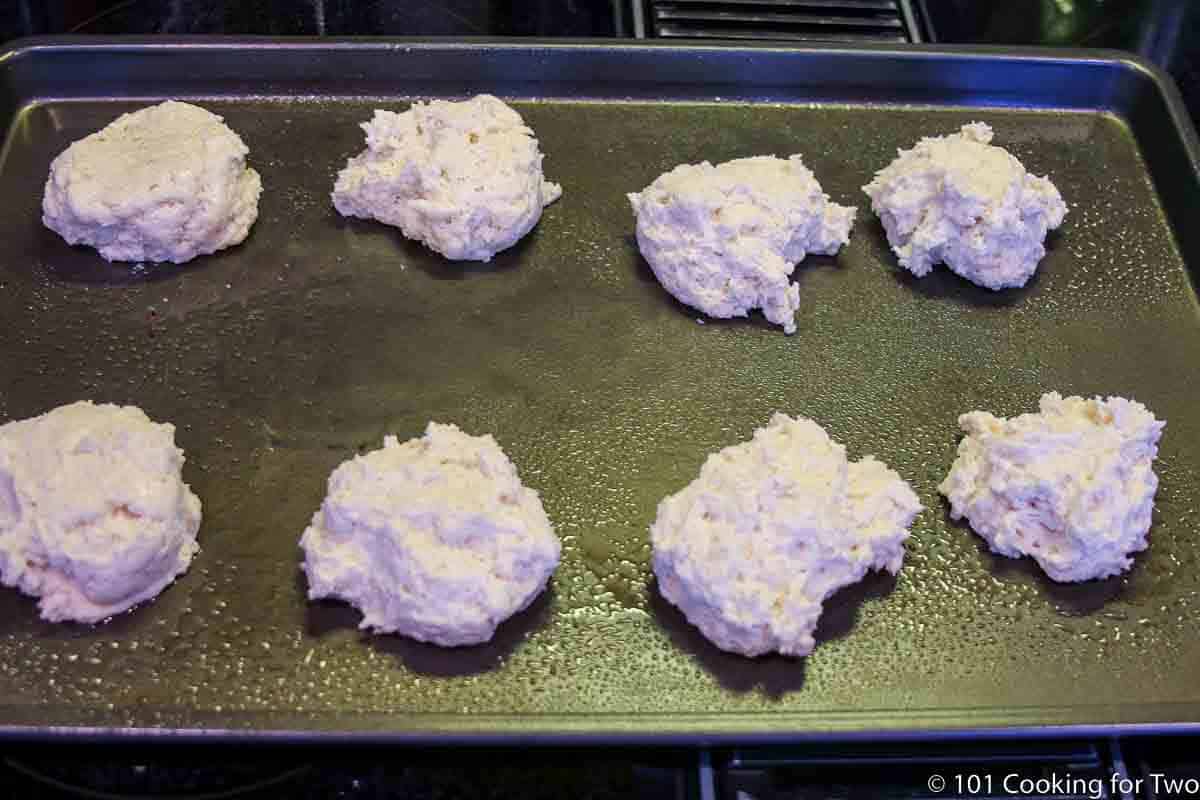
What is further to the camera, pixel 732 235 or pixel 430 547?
pixel 732 235

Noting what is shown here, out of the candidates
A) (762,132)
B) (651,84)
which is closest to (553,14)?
(651,84)

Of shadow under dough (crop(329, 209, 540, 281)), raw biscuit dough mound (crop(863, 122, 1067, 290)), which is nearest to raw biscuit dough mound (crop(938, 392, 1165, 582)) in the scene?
raw biscuit dough mound (crop(863, 122, 1067, 290))

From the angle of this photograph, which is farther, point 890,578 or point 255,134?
point 255,134

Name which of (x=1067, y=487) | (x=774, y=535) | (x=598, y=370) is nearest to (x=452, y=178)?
(x=598, y=370)

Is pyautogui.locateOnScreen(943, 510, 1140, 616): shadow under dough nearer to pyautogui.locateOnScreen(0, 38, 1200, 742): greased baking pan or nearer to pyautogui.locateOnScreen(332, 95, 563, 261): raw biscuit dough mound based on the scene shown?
pyautogui.locateOnScreen(0, 38, 1200, 742): greased baking pan

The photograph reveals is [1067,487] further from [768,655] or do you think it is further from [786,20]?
[786,20]

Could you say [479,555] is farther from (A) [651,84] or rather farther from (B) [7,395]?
(A) [651,84]

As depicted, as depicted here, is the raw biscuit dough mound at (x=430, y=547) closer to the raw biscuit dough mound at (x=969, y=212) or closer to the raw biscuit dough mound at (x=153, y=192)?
the raw biscuit dough mound at (x=153, y=192)
